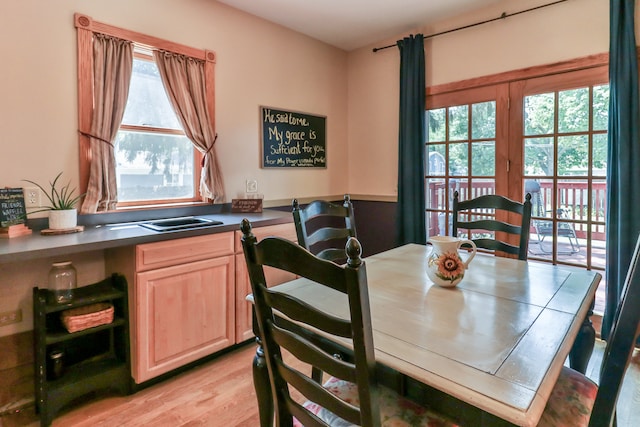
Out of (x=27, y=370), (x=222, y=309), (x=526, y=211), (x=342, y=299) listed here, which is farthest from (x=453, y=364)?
(x=27, y=370)

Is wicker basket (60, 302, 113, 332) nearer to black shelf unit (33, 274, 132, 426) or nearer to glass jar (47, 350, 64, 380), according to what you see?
black shelf unit (33, 274, 132, 426)

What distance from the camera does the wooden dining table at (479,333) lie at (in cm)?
83

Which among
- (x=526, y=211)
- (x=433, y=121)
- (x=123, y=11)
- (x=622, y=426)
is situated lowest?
(x=622, y=426)

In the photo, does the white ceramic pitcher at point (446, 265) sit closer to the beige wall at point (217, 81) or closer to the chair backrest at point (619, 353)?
the chair backrest at point (619, 353)

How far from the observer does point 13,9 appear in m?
2.05

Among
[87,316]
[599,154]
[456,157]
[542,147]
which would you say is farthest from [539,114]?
[87,316]

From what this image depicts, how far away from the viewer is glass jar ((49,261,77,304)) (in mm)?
1964

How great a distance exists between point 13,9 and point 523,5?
3475 millimetres

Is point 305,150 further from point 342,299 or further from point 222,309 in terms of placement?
point 342,299

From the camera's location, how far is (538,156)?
2955 millimetres

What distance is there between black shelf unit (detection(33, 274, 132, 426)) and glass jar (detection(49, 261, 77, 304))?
0.12 feet

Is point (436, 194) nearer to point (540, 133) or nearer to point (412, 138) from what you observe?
point (412, 138)

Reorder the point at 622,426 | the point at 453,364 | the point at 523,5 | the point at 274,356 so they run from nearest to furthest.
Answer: the point at 453,364
the point at 274,356
the point at 622,426
the point at 523,5

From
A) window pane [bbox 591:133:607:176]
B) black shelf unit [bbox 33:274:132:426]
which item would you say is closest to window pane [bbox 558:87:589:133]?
window pane [bbox 591:133:607:176]
